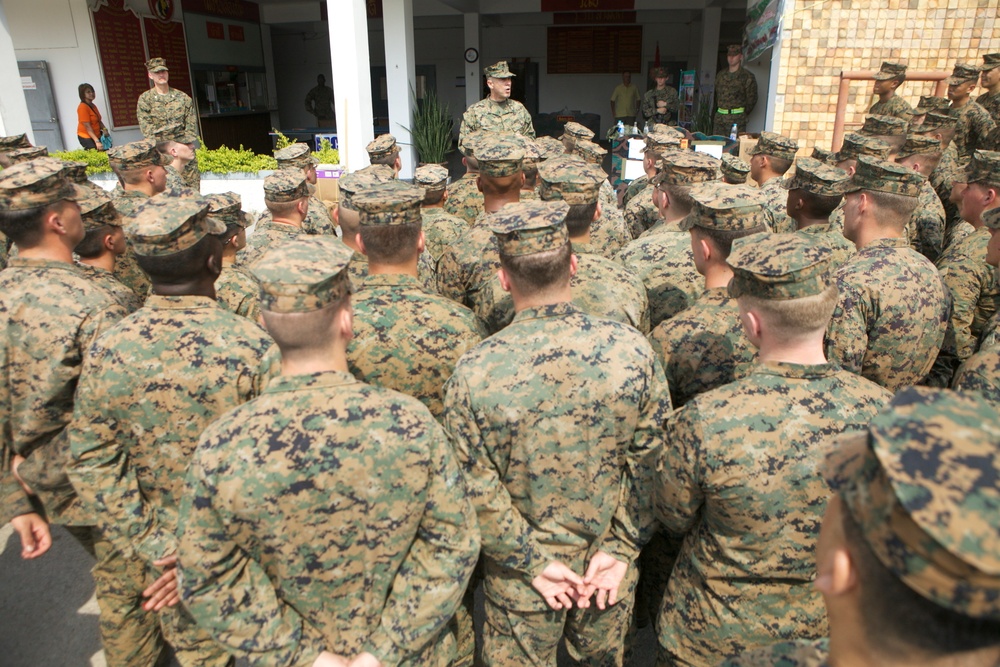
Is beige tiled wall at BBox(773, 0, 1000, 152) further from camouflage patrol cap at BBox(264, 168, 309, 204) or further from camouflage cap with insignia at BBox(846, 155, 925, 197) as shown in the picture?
camouflage patrol cap at BBox(264, 168, 309, 204)

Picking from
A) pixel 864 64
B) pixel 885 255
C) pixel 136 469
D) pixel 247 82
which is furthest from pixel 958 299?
pixel 247 82

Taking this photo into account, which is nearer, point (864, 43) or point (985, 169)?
point (985, 169)

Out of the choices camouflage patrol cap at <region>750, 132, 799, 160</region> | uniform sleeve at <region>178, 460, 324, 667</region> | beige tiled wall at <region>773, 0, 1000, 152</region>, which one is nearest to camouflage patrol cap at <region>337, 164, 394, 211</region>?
uniform sleeve at <region>178, 460, 324, 667</region>

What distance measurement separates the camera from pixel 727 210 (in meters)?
2.46

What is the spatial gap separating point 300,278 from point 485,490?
2.74 feet

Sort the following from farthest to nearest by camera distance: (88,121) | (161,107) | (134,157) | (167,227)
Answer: (88,121), (161,107), (134,157), (167,227)

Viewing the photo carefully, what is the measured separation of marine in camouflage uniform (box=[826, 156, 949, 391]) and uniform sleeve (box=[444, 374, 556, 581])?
149 cm

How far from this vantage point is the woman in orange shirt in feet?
35.4

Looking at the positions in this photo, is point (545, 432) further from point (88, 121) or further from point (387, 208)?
point (88, 121)

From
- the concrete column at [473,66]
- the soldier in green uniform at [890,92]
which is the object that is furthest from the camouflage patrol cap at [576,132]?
the concrete column at [473,66]

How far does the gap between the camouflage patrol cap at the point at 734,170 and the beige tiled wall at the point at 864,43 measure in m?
4.04

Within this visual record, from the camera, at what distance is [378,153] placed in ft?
20.2

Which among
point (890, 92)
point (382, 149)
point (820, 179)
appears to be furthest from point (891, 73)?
point (382, 149)

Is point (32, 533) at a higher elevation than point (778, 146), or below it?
below
